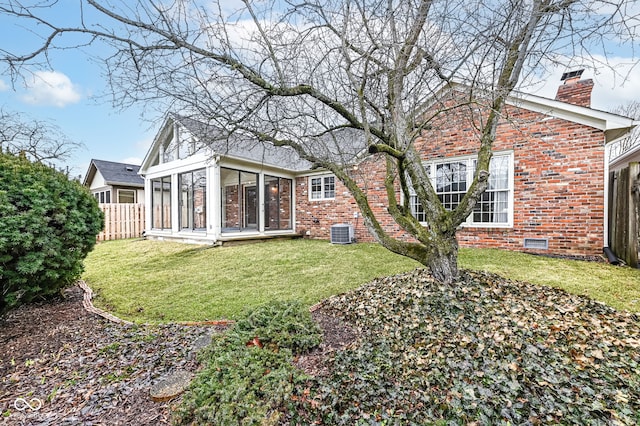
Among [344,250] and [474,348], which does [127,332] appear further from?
[344,250]

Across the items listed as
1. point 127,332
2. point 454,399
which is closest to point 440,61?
point 454,399

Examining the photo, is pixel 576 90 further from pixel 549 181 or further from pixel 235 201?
pixel 235 201

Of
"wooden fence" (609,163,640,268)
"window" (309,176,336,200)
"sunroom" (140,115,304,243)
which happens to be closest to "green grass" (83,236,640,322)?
"wooden fence" (609,163,640,268)

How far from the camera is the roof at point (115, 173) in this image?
17069 mm

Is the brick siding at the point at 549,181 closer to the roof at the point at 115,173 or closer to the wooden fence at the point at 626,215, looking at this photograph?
the wooden fence at the point at 626,215

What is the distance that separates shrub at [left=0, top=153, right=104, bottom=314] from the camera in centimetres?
331

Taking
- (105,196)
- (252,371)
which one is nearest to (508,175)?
(252,371)

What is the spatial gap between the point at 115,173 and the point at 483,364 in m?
21.4

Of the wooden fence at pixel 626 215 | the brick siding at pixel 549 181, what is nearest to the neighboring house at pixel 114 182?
the brick siding at pixel 549 181

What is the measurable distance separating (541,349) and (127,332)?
4202mm

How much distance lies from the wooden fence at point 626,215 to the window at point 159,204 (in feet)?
46.1

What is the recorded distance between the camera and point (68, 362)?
2.73 m

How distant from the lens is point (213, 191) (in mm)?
9461

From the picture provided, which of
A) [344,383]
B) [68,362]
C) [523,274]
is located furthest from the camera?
[523,274]
